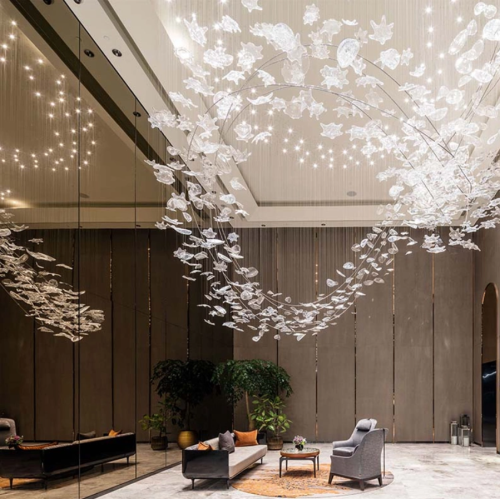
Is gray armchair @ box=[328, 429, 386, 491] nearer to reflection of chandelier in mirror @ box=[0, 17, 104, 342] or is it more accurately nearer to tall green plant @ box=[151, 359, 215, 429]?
tall green plant @ box=[151, 359, 215, 429]

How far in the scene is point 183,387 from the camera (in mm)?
10281

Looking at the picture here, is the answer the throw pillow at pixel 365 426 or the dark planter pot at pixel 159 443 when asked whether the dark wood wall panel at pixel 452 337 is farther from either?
the dark planter pot at pixel 159 443

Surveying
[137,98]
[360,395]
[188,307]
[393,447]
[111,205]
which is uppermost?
[137,98]

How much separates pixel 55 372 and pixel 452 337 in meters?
10.1

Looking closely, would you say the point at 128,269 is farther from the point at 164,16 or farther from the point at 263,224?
the point at 263,224

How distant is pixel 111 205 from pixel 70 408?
2443mm

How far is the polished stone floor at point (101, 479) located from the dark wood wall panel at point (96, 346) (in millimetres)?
521

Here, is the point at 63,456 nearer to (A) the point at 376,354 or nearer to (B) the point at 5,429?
(B) the point at 5,429

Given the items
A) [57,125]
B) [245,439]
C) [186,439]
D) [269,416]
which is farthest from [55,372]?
[269,416]

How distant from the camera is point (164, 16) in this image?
5613mm

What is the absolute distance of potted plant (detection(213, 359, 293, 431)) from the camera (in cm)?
1201

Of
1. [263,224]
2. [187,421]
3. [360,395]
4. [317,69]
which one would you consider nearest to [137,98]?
[317,69]

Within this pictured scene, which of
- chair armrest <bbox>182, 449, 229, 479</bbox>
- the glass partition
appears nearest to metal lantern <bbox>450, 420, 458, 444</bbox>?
chair armrest <bbox>182, 449, 229, 479</bbox>

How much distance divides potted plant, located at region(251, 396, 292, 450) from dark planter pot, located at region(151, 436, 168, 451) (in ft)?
11.0
